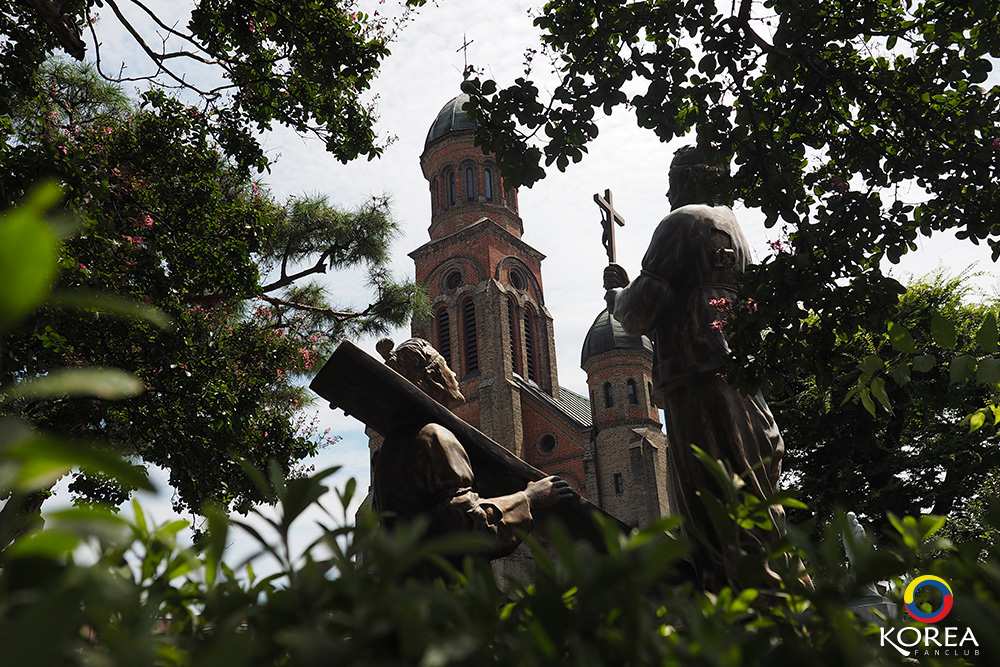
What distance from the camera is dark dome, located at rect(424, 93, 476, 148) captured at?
145 ft

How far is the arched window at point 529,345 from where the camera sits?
4031 centimetres

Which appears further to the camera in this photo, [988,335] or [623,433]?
[623,433]

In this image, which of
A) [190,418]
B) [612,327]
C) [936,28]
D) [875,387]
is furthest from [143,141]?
[612,327]

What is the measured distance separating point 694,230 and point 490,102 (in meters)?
1.23

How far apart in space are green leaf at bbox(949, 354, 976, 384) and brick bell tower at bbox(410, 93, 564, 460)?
34.7 meters

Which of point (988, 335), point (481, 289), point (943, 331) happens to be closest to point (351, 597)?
point (943, 331)

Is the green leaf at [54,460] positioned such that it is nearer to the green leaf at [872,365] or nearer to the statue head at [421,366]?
Answer: the green leaf at [872,365]

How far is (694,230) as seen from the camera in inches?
154

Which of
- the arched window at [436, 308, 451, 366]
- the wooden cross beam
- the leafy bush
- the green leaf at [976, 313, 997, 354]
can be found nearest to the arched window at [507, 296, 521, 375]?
the arched window at [436, 308, 451, 366]

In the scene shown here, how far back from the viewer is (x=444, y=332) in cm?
4019

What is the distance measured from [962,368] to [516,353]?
37.7m

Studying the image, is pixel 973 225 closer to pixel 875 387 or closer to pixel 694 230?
pixel 694 230

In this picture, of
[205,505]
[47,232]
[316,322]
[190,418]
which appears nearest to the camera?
[47,232]

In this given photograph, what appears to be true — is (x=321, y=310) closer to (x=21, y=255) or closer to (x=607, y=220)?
(x=607, y=220)
